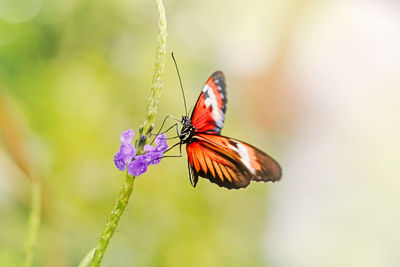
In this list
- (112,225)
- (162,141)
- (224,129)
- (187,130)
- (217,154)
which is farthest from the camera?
(224,129)

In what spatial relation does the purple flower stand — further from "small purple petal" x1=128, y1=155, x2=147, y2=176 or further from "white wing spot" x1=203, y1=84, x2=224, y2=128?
"white wing spot" x1=203, y1=84, x2=224, y2=128

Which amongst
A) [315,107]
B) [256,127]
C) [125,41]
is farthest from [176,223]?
[315,107]

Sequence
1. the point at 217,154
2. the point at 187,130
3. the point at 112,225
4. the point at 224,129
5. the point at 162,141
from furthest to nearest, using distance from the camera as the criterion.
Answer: the point at 224,129 < the point at 217,154 < the point at 187,130 < the point at 162,141 < the point at 112,225

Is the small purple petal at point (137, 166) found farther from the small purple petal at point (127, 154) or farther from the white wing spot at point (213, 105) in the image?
the white wing spot at point (213, 105)

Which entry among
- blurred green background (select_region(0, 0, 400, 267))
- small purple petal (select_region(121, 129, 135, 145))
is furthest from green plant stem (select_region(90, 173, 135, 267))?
blurred green background (select_region(0, 0, 400, 267))

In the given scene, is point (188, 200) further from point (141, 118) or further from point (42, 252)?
point (42, 252)

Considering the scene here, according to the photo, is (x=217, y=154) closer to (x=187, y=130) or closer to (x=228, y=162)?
(x=228, y=162)

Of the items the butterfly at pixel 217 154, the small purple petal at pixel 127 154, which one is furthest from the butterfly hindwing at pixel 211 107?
the small purple petal at pixel 127 154

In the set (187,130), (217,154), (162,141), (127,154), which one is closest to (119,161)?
(127,154)
